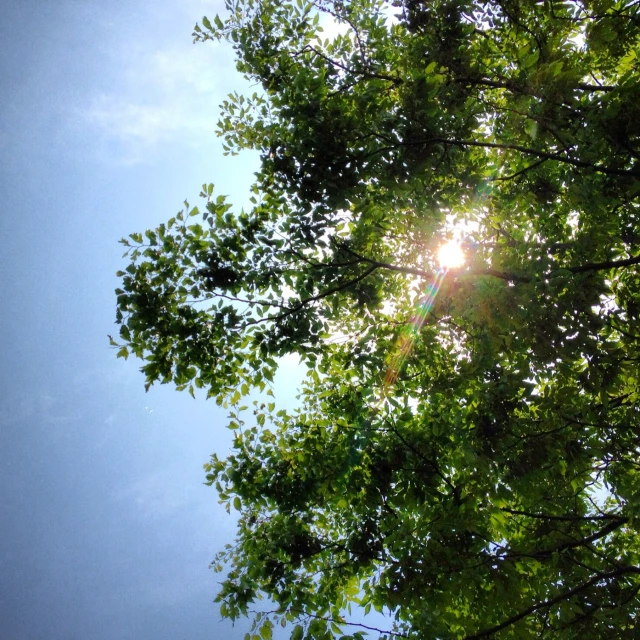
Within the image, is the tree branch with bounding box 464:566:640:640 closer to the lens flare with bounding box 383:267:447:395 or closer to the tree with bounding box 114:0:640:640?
the tree with bounding box 114:0:640:640

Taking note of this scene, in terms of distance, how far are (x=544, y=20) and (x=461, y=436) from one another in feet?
20.8

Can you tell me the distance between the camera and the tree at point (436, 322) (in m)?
5.28

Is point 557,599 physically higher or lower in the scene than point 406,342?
lower

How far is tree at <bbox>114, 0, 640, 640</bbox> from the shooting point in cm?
528

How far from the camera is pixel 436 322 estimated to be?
23.0 feet

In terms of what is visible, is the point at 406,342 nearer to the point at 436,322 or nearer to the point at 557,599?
the point at 436,322

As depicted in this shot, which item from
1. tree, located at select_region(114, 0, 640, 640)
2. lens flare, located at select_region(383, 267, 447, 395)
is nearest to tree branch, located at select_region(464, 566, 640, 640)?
tree, located at select_region(114, 0, 640, 640)

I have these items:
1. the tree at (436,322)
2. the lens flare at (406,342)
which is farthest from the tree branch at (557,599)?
the lens flare at (406,342)

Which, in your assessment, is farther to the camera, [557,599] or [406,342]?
[406,342]

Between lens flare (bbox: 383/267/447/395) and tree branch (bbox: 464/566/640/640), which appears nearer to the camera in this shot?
tree branch (bbox: 464/566/640/640)

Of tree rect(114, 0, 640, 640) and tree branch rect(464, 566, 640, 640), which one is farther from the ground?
tree rect(114, 0, 640, 640)

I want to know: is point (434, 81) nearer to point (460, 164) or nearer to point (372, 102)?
point (372, 102)

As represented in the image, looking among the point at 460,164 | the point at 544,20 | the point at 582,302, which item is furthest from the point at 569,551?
the point at 544,20

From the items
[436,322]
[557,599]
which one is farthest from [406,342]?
[557,599]
